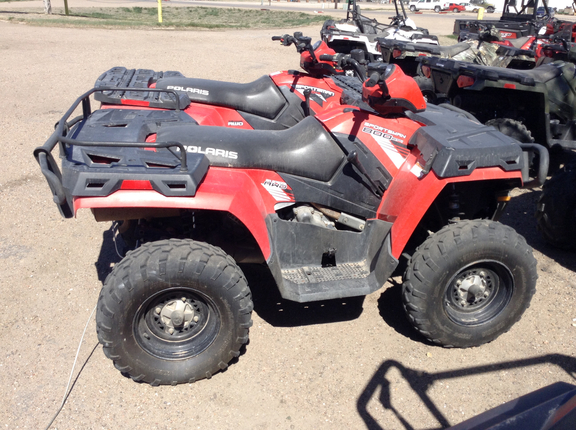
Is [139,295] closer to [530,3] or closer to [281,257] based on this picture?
[281,257]

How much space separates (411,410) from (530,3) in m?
11.9

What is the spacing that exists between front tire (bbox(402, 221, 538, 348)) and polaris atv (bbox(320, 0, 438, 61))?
813 cm

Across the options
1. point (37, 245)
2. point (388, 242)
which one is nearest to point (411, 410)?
point (388, 242)

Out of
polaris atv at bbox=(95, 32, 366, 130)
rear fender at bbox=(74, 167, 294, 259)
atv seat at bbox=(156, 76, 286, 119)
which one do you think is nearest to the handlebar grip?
rear fender at bbox=(74, 167, 294, 259)

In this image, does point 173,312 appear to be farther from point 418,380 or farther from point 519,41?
point 519,41

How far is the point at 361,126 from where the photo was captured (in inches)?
133

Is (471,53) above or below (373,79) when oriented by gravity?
below

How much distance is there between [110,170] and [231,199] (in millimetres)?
697

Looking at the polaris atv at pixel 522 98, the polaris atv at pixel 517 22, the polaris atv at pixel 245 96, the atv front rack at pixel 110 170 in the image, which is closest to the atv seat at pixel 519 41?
the polaris atv at pixel 517 22

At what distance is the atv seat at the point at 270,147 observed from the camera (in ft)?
10.4

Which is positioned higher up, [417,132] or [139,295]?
[417,132]

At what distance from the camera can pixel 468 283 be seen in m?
3.35

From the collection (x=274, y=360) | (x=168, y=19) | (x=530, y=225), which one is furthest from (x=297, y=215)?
(x=168, y=19)

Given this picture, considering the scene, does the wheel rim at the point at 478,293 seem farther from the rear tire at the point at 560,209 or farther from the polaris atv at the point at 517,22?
the polaris atv at the point at 517,22
